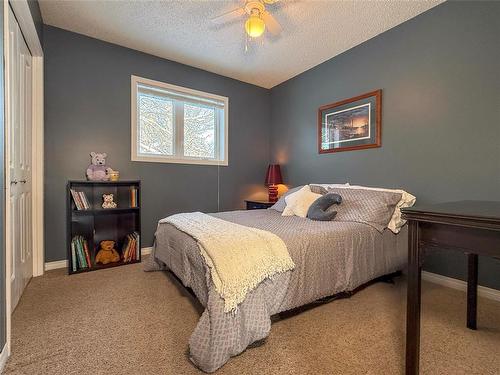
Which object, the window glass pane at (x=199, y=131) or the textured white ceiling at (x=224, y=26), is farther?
the window glass pane at (x=199, y=131)

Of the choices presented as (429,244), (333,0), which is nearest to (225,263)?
(429,244)

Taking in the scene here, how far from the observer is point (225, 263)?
1346 millimetres

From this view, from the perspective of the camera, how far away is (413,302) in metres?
1.04

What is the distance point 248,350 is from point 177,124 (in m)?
2.95

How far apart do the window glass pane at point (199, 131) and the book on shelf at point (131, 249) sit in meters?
1.35

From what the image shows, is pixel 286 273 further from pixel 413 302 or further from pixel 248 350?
pixel 413 302

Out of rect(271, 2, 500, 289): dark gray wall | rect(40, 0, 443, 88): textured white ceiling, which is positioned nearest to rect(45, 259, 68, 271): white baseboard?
rect(40, 0, 443, 88): textured white ceiling

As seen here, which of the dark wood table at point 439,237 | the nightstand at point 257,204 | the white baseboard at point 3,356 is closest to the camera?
the dark wood table at point 439,237

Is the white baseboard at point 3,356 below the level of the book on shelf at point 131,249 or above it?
below

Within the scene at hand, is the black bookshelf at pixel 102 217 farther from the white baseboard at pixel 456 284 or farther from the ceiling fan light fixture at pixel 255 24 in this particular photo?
the white baseboard at pixel 456 284

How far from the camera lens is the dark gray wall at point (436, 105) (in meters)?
1.99

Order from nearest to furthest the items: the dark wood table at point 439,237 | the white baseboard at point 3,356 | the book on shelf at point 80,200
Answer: the dark wood table at point 439,237 < the white baseboard at point 3,356 < the book on shelf at point 80,200

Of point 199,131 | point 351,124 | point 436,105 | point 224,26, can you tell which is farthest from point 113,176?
point 436,105

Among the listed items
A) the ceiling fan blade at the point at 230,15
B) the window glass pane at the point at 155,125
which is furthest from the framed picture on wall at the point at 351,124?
Answer: the window glass pane at the point at 155,125
